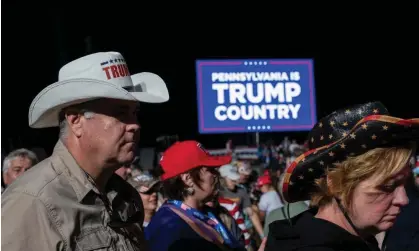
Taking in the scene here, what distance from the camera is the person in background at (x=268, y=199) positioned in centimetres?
875

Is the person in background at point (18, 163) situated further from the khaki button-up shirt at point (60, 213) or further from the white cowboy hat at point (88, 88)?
the khaki button-up shirt at point (60, 213)

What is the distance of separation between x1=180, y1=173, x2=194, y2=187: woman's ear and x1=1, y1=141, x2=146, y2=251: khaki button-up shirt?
176 centimetres

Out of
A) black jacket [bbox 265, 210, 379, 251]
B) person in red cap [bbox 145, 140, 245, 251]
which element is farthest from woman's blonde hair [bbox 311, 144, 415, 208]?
person in red cap [bbox 145, 140, 245, 251]

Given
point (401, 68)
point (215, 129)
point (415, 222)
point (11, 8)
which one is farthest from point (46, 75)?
point (415, 222)

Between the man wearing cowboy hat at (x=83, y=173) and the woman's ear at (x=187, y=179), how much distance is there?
1.60 m

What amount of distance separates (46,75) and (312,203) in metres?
16.2

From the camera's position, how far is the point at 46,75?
18094mm

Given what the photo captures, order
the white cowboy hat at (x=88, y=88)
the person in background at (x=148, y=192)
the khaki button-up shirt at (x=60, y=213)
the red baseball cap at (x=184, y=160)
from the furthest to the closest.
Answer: the person in background at (x=148, y=192) < the red baseball cap at (x=184, y=160) < the white cowboy hat at (x=88, y=88) < the khaki button-up shirt at (x=60, y=213)

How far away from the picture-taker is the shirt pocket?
2.37 meters

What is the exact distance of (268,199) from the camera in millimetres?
8820

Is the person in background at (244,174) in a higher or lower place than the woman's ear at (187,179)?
lower

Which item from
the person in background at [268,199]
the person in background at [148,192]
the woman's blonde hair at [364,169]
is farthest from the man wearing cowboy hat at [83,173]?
the person in background at [268,199]

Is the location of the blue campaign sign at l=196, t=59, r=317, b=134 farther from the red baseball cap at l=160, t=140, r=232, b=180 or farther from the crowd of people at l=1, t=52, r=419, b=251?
the crowd of people at l=1, t=52, r=419, b=251

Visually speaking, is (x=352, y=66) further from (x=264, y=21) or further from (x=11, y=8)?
(x=11, y=8)
